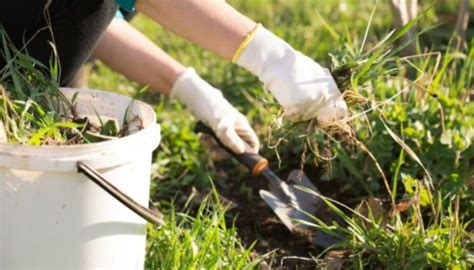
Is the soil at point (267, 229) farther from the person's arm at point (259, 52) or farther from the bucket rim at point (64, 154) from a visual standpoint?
the bucket rim at point (64, 154)

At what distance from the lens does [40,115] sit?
166cm

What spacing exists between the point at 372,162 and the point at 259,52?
1.80ft

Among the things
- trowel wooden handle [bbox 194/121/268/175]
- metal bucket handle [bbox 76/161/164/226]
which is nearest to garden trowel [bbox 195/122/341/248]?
trowel wooden handle [bbox 194/121/268/175]

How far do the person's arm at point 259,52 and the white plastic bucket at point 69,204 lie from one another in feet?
0.89

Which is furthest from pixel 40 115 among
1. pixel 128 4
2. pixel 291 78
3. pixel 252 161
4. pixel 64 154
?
pixel 252 161

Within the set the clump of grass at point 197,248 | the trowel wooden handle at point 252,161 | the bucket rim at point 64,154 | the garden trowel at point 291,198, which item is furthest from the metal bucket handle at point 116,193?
the trowel wooden handle at point 252,161

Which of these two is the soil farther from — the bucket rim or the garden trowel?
the bucket rim

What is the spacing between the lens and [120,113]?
176 cm

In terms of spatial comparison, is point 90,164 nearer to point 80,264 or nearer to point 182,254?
point 80,264

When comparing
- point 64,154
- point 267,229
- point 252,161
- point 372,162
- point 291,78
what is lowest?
point 267,229

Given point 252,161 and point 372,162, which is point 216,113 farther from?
point 372,162

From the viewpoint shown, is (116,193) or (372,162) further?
(372,162)

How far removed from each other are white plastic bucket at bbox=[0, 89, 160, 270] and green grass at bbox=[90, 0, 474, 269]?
0.76ft

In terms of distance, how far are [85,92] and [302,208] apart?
701 millimetres
